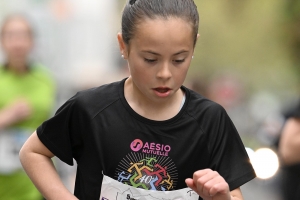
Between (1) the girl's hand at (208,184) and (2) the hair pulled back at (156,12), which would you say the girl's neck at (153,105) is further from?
(1) the girl's hand at (208,184)

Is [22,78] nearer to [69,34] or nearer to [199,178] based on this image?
[199,178]

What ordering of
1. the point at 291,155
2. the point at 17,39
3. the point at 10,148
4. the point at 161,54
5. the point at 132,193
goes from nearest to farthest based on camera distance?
the point at 161,54
the point at 132,193
the point at 291,155
the point at 10,148
the point at 17,39

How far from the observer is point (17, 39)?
5.73m

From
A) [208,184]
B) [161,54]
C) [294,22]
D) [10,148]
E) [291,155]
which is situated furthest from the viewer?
[294,22]

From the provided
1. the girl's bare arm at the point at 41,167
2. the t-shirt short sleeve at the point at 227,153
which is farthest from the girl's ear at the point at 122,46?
the girl's bare arm at the point at 41,167

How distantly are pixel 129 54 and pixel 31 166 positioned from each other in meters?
0.68

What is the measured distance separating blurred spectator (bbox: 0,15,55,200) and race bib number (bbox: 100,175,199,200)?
246cm

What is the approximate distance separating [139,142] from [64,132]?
0.36 metres

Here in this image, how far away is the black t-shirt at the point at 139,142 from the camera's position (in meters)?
2.92

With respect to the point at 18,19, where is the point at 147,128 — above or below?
below

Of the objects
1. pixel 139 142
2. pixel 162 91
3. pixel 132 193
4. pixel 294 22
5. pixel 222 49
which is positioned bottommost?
pixel 132 193

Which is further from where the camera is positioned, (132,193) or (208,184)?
(132,193)

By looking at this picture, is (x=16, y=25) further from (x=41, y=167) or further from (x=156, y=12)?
(x=156, y=12)

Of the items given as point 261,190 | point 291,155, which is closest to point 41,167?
point 291,155
